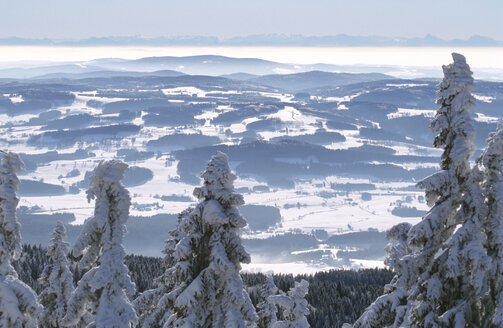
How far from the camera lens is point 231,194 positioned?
758 inches

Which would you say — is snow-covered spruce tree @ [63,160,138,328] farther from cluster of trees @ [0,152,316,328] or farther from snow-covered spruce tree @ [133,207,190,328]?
snow-covered spruce tree @ [133,207,190,328]

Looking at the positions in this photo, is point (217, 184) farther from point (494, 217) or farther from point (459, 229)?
point (494, 217)

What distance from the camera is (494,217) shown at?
64.8ft

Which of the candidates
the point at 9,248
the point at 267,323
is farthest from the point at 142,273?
the point at 9,248

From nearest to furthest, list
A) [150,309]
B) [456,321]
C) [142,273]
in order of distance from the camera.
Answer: [456,321]
[150,309]
[142,273]

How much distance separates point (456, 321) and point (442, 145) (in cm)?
470

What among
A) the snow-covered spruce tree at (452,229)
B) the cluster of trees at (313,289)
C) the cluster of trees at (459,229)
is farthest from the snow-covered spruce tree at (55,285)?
the cluster of trees at (313,289)

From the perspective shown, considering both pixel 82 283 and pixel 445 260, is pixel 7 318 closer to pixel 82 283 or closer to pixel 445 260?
pixel 82 283

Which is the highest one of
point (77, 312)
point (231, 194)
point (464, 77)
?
point (464, 77)

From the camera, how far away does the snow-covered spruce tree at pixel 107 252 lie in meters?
19.9

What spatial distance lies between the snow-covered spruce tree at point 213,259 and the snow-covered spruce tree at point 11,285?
4.14 m

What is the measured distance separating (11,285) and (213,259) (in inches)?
225

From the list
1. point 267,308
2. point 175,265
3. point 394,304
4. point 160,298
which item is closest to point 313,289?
→ point 267,308

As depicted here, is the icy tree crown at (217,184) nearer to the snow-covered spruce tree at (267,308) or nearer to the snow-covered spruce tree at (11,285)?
the snow-covered spruce tree at (11,285)
